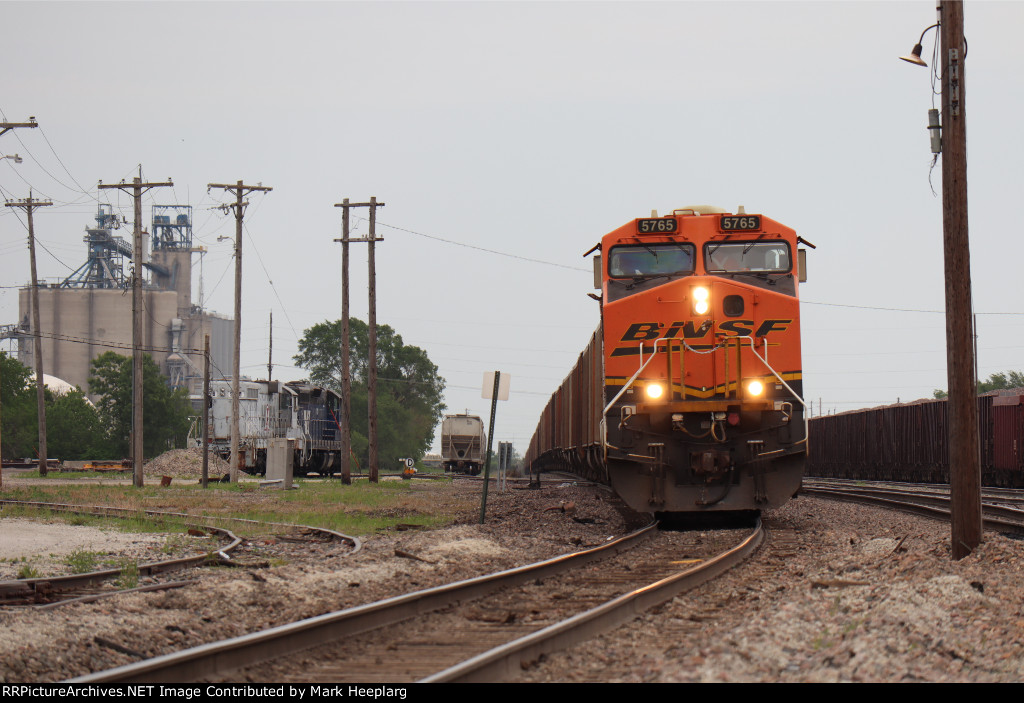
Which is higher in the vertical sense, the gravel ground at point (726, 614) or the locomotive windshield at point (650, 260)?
the locomotive windshield at point (650, 260)

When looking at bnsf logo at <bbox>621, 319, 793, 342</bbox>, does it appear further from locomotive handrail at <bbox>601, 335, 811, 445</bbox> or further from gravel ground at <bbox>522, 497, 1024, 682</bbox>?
gravel ground at <bbox>522, 497, 1024, 682</bbox>

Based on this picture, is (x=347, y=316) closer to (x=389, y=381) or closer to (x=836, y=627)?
(x=836, y=627)

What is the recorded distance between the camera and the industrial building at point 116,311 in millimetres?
106625

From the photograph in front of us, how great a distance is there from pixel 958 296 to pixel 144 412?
83.3 m

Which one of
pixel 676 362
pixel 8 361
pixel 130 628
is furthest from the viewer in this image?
pixel 8 361

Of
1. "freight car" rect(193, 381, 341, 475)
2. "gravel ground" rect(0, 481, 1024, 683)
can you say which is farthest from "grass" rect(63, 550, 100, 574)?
"freight car" rect(193, 381, 341, 475)

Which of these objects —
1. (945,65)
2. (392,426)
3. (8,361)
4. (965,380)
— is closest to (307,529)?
(965,380)

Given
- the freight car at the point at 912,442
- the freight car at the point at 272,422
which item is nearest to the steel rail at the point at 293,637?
the freight car at the point at 912,442

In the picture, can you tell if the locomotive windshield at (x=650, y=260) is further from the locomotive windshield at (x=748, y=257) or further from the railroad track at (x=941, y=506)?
the railroad track at (x=941, y=506)

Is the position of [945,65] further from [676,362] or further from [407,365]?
[407,365]

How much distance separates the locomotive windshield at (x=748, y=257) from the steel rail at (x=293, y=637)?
6.27 metres

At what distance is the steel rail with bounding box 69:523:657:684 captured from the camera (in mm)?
5332
